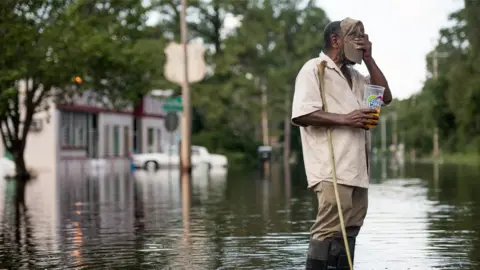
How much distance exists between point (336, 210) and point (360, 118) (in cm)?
59

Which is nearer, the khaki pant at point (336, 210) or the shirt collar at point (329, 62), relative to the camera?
the khaki pant at point (336, 210)

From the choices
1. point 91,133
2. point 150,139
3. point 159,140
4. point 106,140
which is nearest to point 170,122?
point 91,133

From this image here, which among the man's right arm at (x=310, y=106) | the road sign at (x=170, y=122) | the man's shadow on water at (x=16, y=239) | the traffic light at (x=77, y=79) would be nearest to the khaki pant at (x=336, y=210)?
the man's right arm at (x=310, y=106)

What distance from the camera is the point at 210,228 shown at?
45.8 ft

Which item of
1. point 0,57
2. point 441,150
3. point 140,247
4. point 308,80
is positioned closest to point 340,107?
point 308,80

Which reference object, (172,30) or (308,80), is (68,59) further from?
(172,30)

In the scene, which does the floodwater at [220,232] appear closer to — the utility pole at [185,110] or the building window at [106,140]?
the utility pole at [185,110]

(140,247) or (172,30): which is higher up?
(172,30)

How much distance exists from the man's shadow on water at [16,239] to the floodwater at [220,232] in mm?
10

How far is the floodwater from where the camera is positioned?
33.1 feet

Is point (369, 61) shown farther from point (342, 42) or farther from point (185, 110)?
point (185, 110)

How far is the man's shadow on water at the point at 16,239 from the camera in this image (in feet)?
33.8

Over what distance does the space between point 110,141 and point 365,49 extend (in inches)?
2971

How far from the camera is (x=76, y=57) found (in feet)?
115
